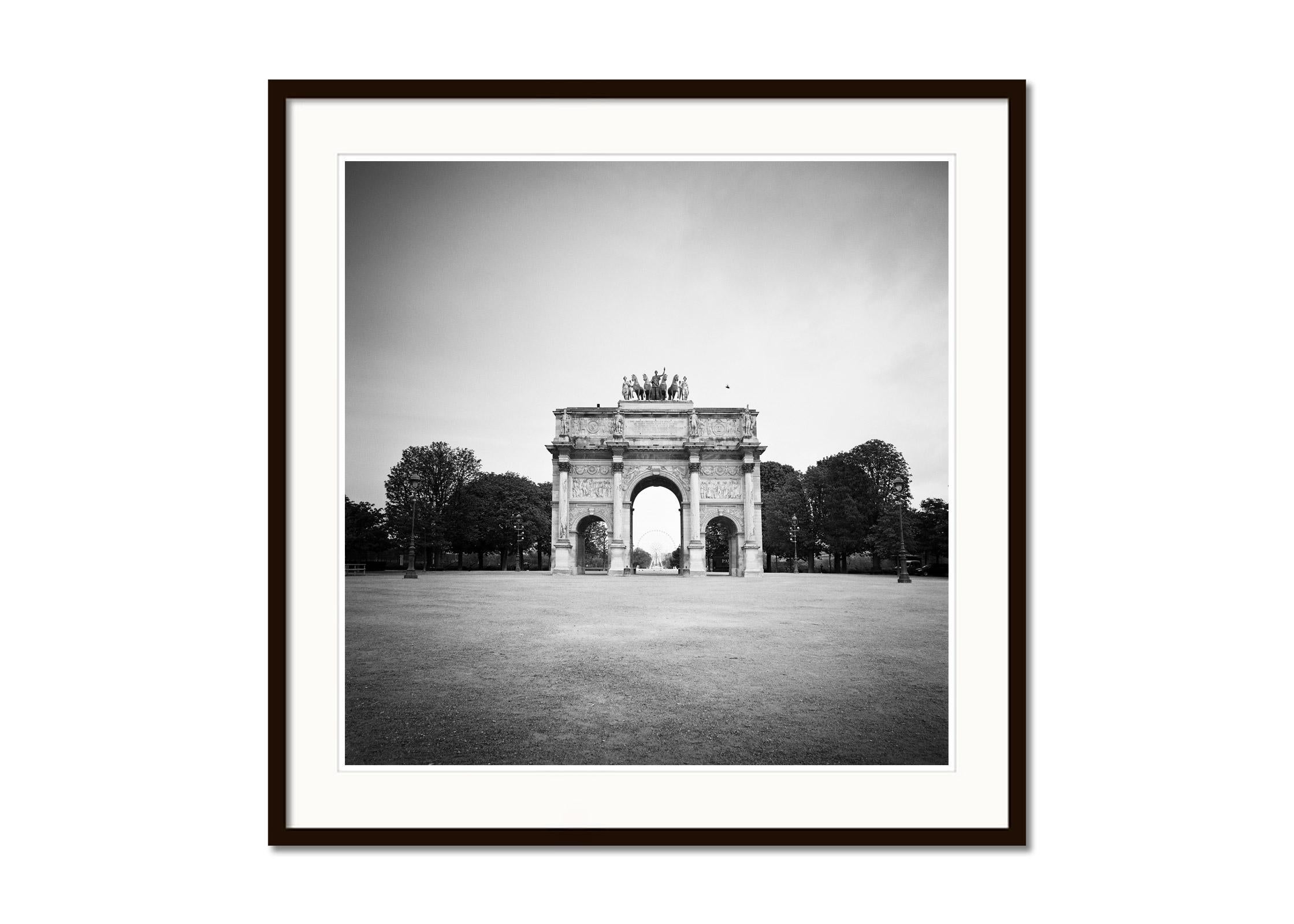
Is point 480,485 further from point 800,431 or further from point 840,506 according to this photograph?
point 840,506

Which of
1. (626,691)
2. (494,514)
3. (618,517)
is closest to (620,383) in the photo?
(626,691)

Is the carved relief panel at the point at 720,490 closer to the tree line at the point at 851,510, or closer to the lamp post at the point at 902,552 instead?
the tree line at the point at 851,510

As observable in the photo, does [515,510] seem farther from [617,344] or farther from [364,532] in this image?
[364,532]

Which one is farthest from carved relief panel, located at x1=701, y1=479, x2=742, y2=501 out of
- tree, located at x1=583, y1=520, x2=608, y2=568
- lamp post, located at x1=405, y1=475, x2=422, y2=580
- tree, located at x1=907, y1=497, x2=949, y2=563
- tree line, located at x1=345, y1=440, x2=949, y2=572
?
tree, located at x1=907, y1=497, x2=949, y2=563

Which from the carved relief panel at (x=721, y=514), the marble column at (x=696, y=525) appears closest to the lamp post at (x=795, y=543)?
the carved relief panel at (x=721, y=514)

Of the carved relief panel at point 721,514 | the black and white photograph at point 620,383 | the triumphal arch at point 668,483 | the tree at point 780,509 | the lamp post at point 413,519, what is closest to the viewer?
the black and white photograph at point 620,383

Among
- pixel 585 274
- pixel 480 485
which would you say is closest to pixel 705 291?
pixel 585 274
